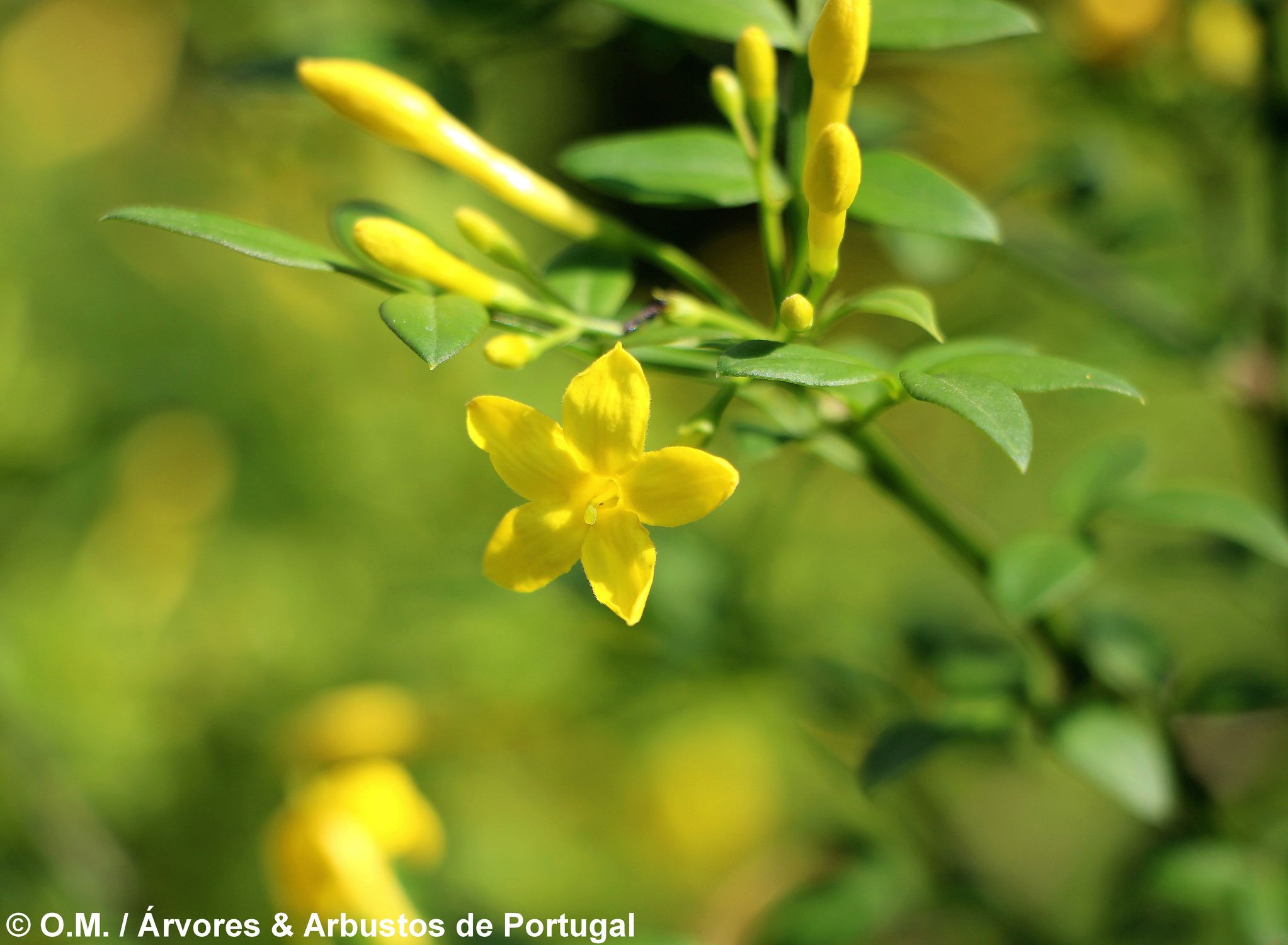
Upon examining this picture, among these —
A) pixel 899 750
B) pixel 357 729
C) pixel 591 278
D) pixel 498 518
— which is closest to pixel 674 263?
pixel 591 278

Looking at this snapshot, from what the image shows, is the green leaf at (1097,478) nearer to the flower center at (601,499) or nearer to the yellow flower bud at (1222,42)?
the flower center at (601,499)

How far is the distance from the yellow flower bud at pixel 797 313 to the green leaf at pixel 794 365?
0.02 m

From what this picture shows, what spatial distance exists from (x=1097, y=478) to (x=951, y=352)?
0.83ft

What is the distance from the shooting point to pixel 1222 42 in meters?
0.97

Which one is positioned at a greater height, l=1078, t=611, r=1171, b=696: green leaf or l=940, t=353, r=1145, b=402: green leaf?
l=940, t=353, r=1145, b=402: green leaf

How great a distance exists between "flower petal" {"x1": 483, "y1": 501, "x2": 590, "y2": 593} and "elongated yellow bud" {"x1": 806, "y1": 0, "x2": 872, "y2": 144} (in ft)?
0.76

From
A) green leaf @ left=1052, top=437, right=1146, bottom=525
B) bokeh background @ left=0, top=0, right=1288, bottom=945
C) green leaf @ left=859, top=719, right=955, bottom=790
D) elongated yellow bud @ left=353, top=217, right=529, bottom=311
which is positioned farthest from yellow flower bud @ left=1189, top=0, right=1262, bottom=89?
elongated yellow bud @ left=353, top=217, right=529, bottom=311

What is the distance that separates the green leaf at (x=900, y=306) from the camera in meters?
0.46

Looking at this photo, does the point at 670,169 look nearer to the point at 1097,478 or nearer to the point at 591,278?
the point at 591,278

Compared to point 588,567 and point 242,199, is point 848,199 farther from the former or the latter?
point 242,199

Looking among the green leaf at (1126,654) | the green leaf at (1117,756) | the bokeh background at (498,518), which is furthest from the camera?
the bokeh background at (498,518)

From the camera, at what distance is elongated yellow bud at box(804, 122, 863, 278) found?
18.0 inches

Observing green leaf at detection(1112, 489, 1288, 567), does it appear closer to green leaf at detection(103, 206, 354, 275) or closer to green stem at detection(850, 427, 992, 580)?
green stem at detection(850, 427, 992, 580)

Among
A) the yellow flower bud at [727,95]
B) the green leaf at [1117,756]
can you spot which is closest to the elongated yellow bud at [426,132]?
the yellow flower bud at [727,95]
